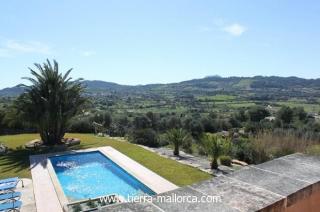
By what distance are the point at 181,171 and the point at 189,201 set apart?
888 centimetres

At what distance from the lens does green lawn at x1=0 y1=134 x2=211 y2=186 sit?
32.6ft

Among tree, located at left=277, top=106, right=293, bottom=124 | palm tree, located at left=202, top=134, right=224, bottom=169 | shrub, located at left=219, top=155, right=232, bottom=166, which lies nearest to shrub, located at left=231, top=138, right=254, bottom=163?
shrub, located at left=219, top=155, right=232, bottom=166

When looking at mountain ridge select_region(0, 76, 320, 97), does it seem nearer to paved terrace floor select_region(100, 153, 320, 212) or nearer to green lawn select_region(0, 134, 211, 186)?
green lawn select_region(0, 134, 211, 186)

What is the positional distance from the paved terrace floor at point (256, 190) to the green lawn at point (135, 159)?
22.8ft

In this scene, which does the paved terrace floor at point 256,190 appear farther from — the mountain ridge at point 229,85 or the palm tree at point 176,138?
the mountain ridge at point 229,85

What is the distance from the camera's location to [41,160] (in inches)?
500

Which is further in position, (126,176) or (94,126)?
(94,126)

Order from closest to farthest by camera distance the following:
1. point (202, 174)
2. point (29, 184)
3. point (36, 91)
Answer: point (29, 184) < point (202, 174) < point (36, 91)

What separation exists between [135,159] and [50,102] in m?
6.04

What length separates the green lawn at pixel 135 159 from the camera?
32.6ft

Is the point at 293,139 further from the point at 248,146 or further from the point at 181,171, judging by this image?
the point at 181,171

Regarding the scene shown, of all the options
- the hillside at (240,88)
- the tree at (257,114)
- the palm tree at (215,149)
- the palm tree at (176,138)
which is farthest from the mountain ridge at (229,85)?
the palm tree at (215,149)

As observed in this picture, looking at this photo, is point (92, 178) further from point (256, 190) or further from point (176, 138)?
point (256, 190)

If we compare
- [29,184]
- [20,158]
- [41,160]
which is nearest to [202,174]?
[29,184]
